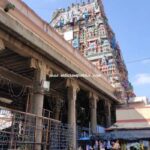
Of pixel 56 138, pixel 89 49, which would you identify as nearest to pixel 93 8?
pixel 89 49

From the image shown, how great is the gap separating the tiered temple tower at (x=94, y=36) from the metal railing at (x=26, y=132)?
23413 mm

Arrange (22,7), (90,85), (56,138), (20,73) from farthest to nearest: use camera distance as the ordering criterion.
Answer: (90,85)
(20,73)
(22,7)
(56,138)

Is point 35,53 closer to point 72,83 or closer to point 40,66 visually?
point 40,66

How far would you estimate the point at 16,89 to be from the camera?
1998 cm

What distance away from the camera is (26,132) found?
10406 mm

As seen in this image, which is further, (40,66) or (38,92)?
(40,66)

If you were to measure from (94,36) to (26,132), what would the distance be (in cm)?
3059

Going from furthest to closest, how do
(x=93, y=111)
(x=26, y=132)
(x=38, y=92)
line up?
(x=93, y=111), (x=38, y=92), (x=26, y=132)

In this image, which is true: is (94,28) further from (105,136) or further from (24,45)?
(24,45)

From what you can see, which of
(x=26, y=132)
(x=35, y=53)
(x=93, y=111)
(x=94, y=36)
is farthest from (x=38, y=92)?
(x=94, y=36)

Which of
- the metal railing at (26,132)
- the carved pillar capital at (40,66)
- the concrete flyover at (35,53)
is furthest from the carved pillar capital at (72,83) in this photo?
the metal railing at (26,132)

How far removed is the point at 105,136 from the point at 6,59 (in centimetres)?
816

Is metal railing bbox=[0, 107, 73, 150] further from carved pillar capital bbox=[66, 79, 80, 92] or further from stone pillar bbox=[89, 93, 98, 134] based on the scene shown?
stone pillar bbox=[89, 93, 98, 134]

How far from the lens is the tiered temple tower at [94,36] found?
36.2m
